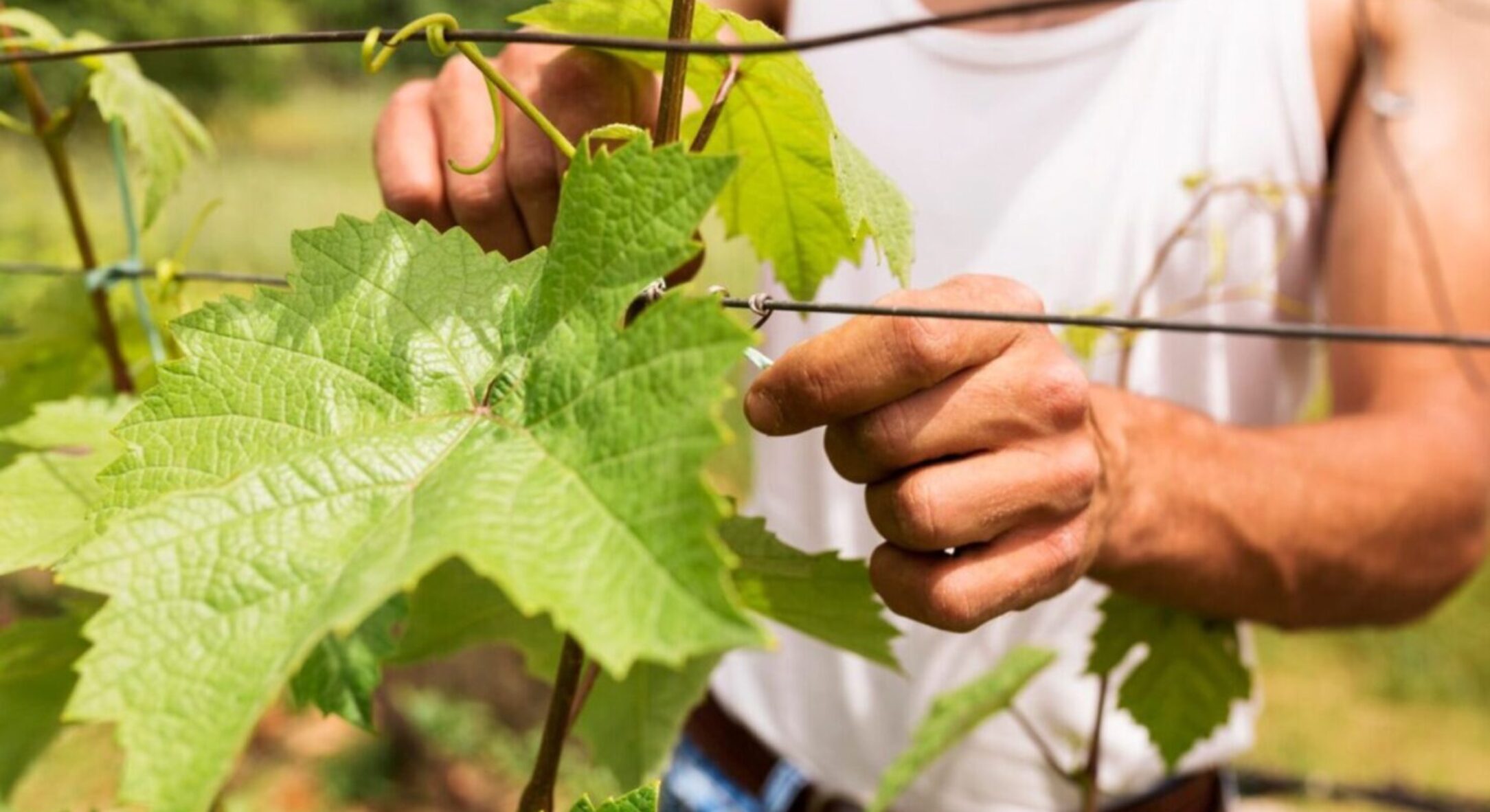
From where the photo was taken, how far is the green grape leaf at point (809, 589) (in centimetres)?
69

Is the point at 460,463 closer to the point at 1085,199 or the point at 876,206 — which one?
the point at 876,206

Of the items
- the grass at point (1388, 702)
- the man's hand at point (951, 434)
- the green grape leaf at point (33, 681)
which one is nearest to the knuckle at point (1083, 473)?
the man's hand at point (951, 434)

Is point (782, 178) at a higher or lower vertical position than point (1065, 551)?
higher

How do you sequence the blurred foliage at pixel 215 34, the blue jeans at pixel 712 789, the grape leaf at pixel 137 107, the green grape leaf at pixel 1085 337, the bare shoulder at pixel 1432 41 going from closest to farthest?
the grape leaf at pixel 137 107
the green grape leaf at pixel 1085 337
the bare shoulder at pixel 1432 41
the blue jeans at pixel 712 789
the blurred foliage at pixel 215 34

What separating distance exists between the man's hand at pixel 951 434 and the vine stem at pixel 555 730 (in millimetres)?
152

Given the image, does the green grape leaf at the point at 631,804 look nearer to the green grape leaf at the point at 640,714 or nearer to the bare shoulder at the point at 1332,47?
the green grape leaf at the point at 640,714

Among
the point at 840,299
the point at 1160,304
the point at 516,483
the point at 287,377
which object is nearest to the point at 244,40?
the point at 287,377

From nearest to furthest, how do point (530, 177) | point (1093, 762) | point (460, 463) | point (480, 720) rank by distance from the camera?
point (460, 463) → point (530, 177) → point (1093, 762) → point (480, 720)

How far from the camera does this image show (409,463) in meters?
0.51

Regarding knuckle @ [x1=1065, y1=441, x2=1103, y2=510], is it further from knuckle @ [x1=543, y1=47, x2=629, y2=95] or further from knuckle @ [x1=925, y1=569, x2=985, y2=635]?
knuckle @ [x1=543, y1=47, x2=629, y2=95]

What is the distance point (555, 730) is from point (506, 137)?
42cm

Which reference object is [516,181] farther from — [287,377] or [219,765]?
[219,765]

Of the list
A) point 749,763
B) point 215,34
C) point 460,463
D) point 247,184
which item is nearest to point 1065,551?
point 460,463

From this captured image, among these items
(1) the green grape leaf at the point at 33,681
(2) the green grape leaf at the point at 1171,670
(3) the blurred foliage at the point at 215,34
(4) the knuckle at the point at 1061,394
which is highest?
(4) the knuckle at the point at 1061,394
